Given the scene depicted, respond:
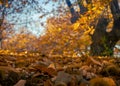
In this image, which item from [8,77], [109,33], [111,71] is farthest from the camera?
[109,33]

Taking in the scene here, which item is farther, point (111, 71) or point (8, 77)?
point (111, 71)

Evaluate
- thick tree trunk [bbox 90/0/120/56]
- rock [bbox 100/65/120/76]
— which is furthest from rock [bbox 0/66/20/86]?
thick tree trunk [bbox 90/0/120/56]

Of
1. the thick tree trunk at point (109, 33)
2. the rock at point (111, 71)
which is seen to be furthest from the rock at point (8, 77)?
the thick tree trunk at point (109, 33)

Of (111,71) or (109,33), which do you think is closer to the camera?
(111,71)

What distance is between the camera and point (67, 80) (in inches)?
58.4

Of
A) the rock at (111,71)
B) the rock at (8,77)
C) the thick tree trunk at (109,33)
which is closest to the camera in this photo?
the rock at (8,77)

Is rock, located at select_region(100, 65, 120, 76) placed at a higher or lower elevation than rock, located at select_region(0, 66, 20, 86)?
lower

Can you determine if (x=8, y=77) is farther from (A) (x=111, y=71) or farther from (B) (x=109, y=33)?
(B) (x=109, y=33)

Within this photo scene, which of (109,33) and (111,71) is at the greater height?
(111,71)

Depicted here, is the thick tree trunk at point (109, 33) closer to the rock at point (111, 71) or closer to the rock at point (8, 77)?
the rock at point (111, 71)

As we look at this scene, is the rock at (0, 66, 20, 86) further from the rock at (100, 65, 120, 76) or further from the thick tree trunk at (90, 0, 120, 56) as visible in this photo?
the thick tree trunk at (90, 0, 120, 56)

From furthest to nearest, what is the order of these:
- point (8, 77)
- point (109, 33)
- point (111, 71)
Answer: point (109, 33) → point (111, 71) → point (8, 77)


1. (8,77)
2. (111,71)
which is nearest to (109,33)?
(111,71)

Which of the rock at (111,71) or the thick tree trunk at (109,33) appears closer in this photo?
the rock at (111,71)
